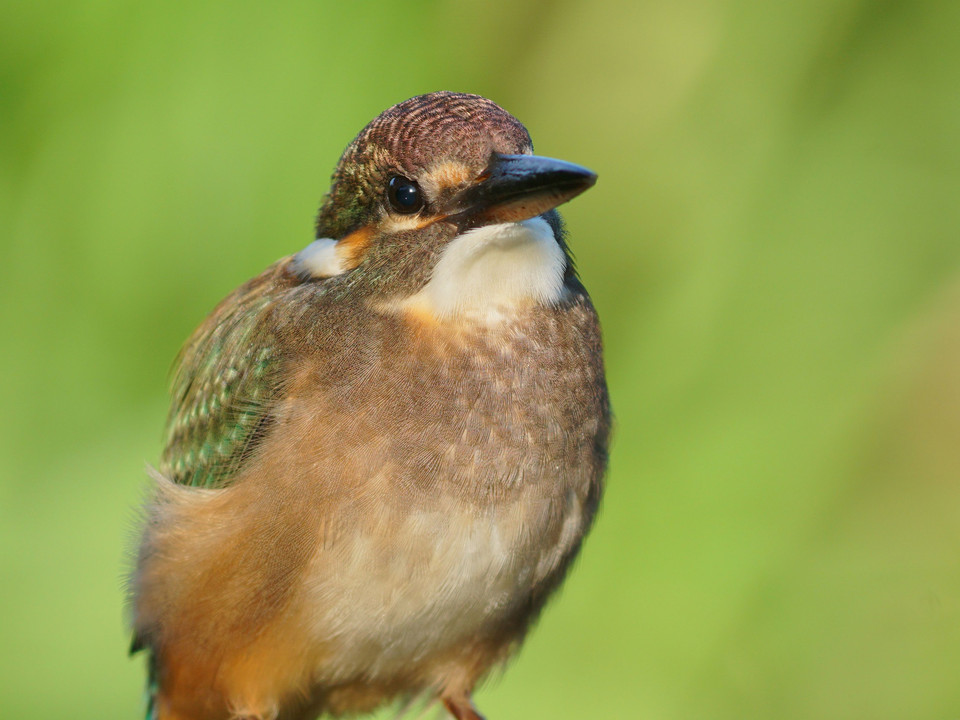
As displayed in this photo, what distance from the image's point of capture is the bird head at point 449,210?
2387 mm

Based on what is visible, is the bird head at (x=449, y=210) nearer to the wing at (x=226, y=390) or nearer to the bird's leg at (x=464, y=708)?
the wing at (x=226, y=390)

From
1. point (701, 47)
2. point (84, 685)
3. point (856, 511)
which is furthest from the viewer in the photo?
point (701, 47)

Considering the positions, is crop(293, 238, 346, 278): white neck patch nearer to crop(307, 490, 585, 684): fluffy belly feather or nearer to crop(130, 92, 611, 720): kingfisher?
crop(130, 92, 611, 720): kingfisher

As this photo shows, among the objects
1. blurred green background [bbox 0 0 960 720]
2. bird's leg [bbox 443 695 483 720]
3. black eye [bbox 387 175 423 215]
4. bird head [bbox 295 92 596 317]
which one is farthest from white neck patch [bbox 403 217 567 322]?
blurred green background [bbox 0 0 960 720]

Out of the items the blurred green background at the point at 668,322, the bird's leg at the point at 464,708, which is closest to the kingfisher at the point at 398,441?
the bird's leg at the point at 464,708

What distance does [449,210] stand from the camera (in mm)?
2436

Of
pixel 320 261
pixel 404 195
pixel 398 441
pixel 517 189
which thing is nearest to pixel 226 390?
pixel 320 261

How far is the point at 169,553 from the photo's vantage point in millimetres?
2689

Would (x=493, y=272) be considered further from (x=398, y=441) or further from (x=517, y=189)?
(x=398, y=441)

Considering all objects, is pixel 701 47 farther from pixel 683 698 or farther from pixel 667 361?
pixel 683 698

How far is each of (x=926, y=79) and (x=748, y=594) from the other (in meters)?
1.69

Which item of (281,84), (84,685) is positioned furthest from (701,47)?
(84,685)

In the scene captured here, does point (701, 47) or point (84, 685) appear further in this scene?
point (701, 47)

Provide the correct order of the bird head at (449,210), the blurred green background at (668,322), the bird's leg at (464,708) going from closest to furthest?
the bird head at (449,210)
the bird's leg at (464,708)
the blurred green background at (668,322)
